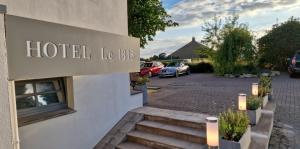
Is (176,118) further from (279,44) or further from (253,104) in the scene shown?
(279,44)

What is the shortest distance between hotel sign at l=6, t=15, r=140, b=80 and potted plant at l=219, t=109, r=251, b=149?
2297mm

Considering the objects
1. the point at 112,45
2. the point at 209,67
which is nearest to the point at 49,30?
the point at 112,45

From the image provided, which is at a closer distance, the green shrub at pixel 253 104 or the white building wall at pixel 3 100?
the white building wall at pixel 3 100

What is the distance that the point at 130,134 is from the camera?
Result: 5645 mm

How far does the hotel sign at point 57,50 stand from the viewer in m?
1.99

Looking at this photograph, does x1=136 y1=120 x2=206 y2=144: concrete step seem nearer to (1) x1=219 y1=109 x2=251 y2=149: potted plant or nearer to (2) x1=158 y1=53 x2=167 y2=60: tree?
(1) x1=219 y1=109 x2=251 y2=149: potted plant

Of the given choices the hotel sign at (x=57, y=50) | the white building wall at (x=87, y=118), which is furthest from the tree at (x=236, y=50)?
the hotel sign at (x=57, y=50)

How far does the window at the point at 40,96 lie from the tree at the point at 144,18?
6200 millimetres

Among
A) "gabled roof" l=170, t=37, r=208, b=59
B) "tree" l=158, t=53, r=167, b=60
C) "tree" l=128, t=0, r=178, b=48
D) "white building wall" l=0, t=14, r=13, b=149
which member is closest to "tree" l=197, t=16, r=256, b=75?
"tree" l=128, t=0, r=178, b=48

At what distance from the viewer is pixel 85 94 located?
5090 millimetres

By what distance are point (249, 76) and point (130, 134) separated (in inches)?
652

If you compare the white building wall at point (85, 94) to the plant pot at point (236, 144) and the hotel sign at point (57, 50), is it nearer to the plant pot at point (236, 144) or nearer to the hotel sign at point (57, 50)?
the hotel sign at point (57, 50)

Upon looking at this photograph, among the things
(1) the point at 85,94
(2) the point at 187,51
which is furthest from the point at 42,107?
(2) the point at 187,51

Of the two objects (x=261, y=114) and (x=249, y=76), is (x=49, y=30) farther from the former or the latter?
(x=249, y=76)
